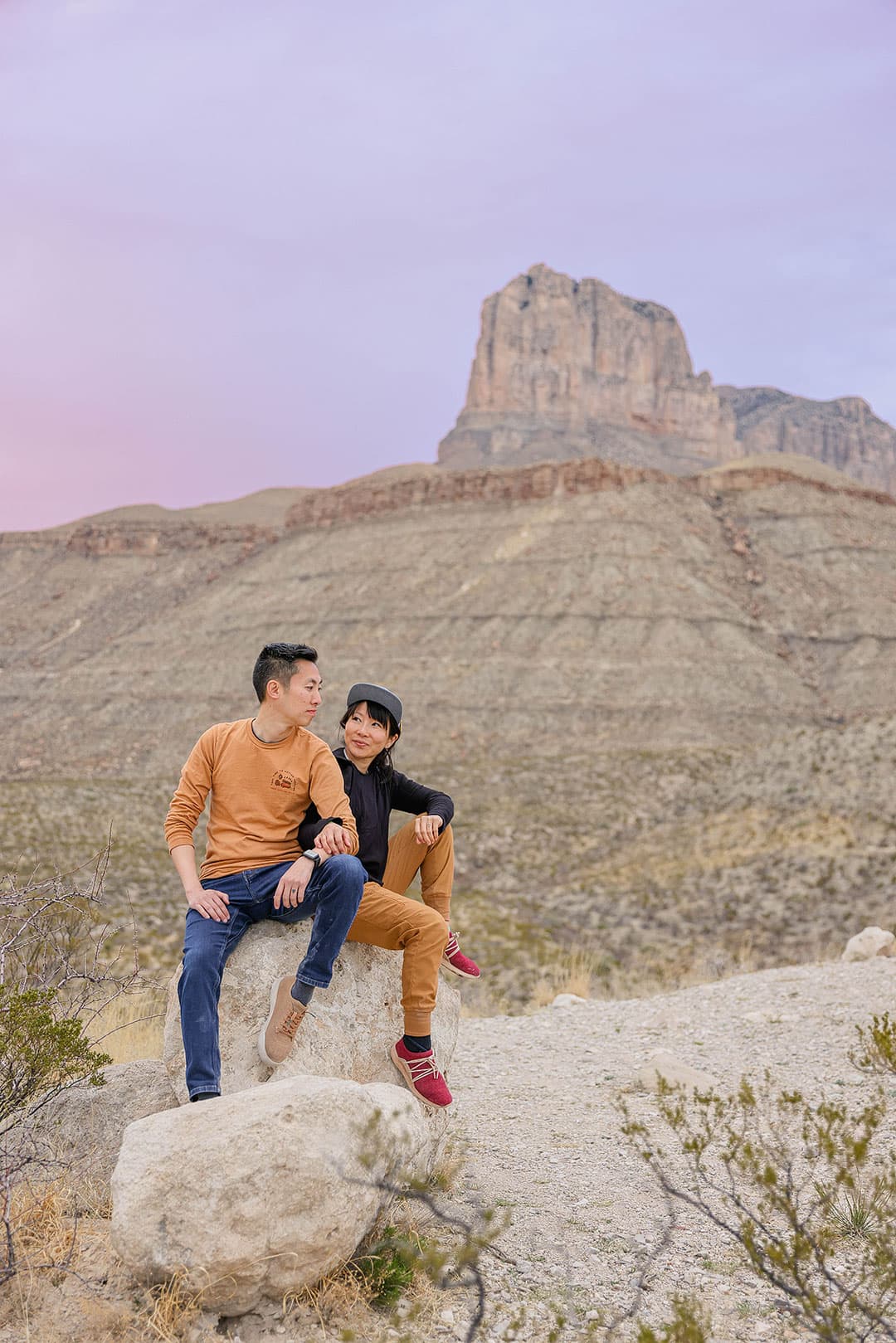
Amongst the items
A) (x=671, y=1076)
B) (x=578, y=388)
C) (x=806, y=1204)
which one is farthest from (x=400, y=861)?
(x=578, y=388)

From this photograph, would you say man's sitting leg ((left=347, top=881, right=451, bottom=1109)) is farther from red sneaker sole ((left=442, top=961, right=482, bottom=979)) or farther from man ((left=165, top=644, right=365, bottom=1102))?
red sneaker sole ((left=442, top=961, right=482, bottom=979))

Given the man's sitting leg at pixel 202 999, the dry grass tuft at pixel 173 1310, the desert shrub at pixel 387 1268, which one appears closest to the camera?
the dry grass tuft at pixel 173 1310

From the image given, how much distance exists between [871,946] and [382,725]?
9.60 metres

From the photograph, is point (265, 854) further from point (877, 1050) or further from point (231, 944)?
point (877, 1050)

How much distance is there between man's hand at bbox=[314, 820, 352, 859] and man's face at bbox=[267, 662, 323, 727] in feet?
2.11

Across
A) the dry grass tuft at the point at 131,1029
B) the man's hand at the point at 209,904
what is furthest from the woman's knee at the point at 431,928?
the dry grass tuft at the point at 131,1029

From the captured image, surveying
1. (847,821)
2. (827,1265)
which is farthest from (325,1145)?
(847,821)

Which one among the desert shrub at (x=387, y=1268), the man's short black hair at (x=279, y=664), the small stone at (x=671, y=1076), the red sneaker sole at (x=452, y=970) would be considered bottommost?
the small stone at (x=671, y=1076)

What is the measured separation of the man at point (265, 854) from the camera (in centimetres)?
475

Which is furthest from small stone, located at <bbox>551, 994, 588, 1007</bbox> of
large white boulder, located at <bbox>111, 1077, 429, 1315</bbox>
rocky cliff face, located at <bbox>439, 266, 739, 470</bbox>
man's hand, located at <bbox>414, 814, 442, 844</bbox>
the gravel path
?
rocky cliff face, located at <bbox>439, 266, 739, 470</bbox>

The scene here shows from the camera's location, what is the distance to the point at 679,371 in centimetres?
16662

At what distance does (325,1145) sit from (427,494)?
257 ft

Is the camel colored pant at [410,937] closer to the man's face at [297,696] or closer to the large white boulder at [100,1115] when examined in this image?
the man's face at [297,696]

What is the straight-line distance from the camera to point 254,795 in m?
5.24
